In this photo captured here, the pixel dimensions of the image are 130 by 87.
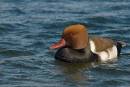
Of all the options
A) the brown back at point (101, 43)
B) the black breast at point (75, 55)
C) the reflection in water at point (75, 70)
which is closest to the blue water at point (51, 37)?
the reflection in water at point (75, 70)

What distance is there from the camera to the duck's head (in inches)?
536

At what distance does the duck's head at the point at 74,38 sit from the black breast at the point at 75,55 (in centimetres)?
10

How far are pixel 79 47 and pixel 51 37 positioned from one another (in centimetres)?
188

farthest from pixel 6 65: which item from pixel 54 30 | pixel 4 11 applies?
pixel 4 11

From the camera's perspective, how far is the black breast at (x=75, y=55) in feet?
44.7

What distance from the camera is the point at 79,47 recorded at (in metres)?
13.8

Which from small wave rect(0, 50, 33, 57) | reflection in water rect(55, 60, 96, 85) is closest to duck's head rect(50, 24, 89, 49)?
reflection in water rect(55, 60, 96, 85)

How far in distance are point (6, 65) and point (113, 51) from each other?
251 cm

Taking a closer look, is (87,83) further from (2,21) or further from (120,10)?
(120,10)

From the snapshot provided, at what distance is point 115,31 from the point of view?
1612 cm

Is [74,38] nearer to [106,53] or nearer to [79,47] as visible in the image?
[79,47]

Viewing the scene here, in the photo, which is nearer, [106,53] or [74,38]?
[74,38]

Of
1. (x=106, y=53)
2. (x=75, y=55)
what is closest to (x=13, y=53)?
(x=75, y=55)

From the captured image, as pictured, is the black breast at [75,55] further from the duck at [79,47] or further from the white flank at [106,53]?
the white flank at [106,53]
